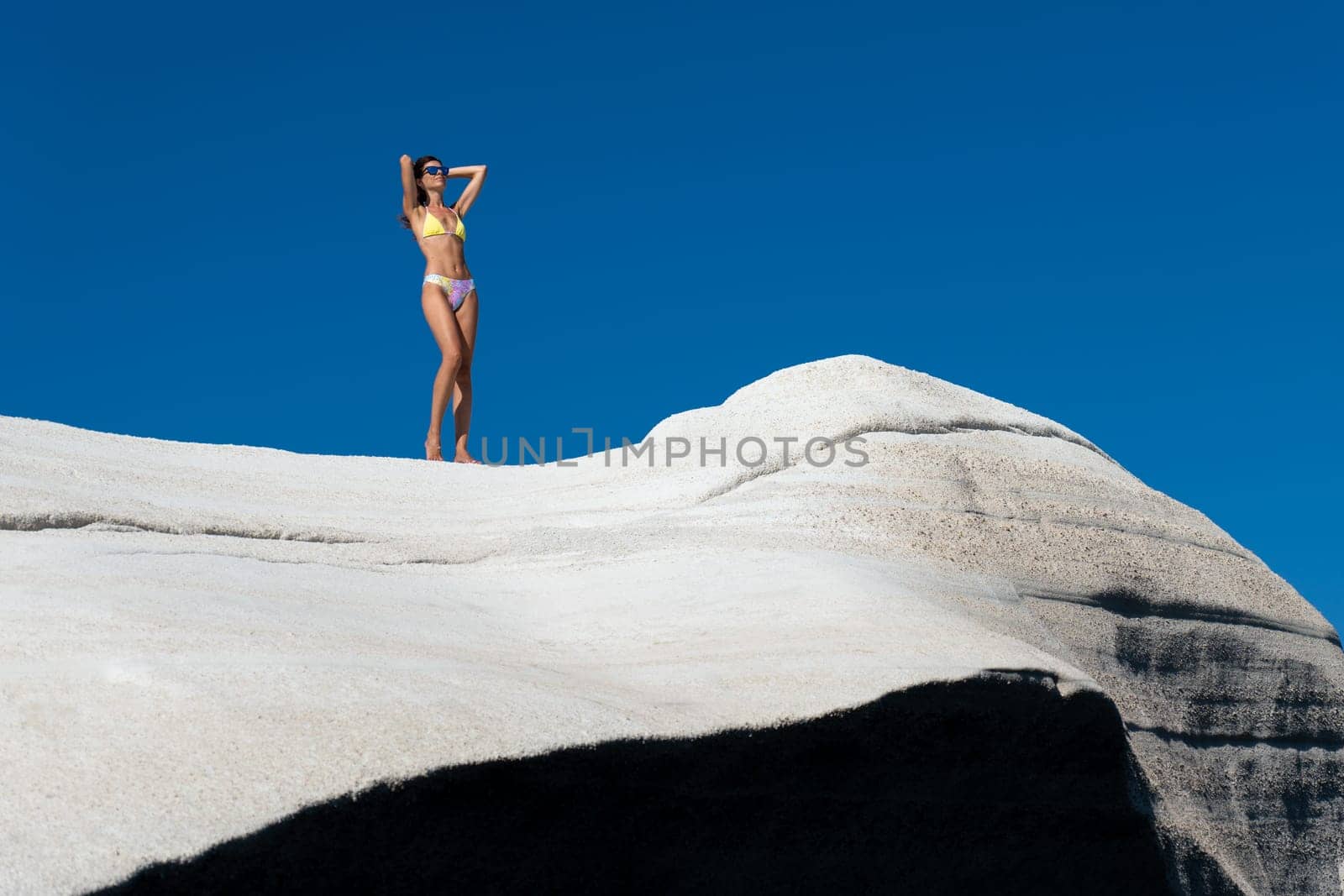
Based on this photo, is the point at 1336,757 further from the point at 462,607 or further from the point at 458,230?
the point at 458,230

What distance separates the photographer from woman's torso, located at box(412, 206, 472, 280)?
11.3 metres

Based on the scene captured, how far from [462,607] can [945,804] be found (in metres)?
2.20

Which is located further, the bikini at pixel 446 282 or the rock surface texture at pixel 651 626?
the bikini at pixel 446 282

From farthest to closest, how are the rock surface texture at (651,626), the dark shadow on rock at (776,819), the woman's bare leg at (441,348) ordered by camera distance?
the woman's bare leg at (441,348)
the rock surface texture at (651,626)
the dark shadow on rock at (776,819)

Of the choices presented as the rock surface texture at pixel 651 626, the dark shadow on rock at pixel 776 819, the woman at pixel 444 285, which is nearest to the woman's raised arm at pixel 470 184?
the woman at pixel 444 285

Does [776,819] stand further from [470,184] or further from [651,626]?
[470,184]

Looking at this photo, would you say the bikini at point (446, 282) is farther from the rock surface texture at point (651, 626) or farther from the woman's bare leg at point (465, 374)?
the rock surface texture at point (651, 626)

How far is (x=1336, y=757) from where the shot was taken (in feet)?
27.1

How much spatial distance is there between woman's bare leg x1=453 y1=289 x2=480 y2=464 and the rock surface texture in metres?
1.65

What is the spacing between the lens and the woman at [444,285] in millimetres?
11203

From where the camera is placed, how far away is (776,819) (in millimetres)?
4984

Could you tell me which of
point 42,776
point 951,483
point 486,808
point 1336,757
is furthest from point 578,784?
point 1336,757

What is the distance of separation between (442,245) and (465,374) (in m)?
1.03

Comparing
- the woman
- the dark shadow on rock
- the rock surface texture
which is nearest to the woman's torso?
the woman
